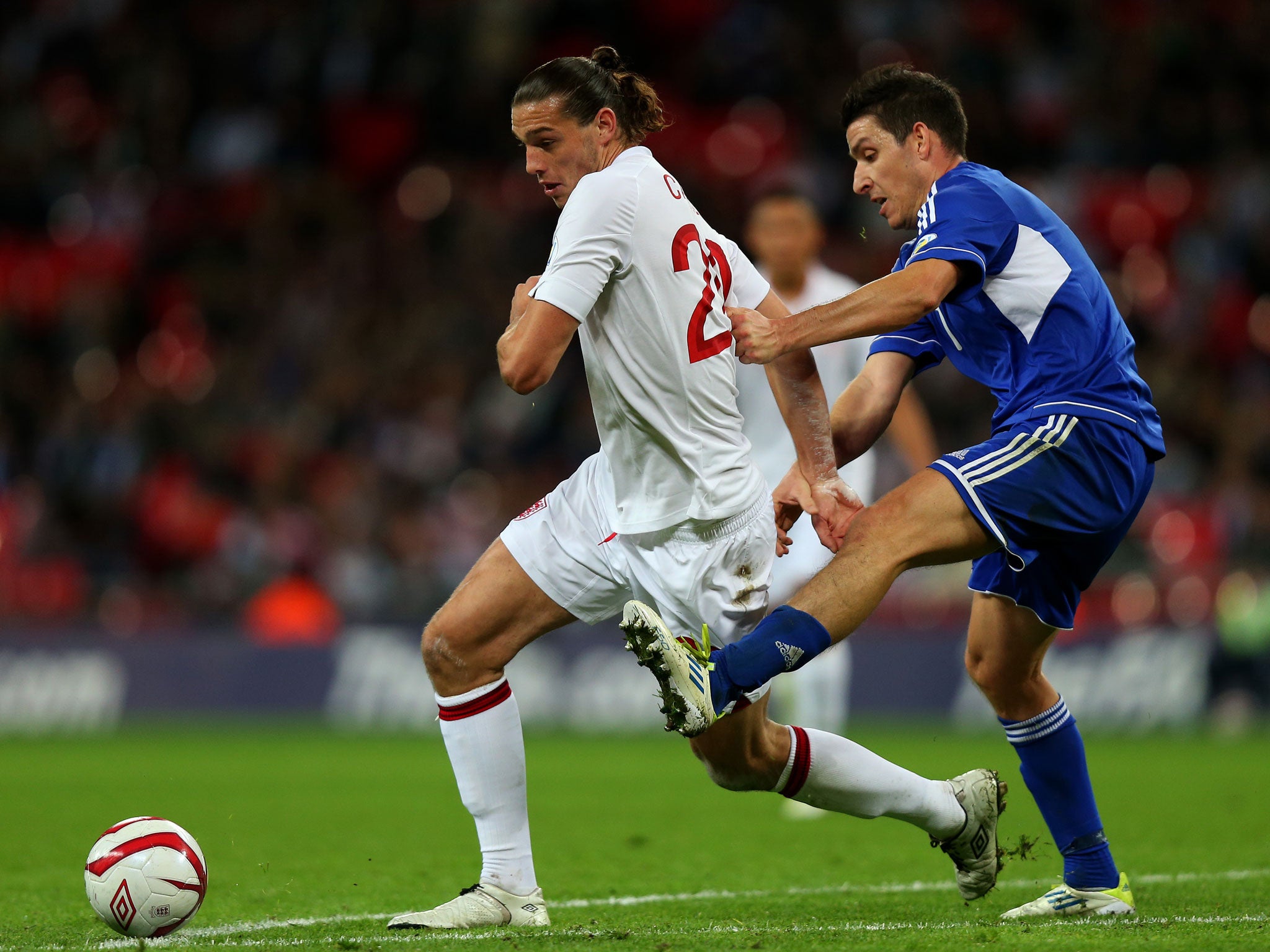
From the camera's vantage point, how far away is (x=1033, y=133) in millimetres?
15875

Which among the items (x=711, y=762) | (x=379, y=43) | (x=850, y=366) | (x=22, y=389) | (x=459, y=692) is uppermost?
(x=379, y=43)

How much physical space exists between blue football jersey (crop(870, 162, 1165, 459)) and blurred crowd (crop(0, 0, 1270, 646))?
8.29 meters

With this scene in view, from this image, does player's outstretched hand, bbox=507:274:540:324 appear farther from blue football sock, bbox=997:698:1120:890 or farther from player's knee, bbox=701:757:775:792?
blue football sock, bbox=997:698:1120:890

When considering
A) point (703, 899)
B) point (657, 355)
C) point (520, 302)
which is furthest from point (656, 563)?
point (703, 899)

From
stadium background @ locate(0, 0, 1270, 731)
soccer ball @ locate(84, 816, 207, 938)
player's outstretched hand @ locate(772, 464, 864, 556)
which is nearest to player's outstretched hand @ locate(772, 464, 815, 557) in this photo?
player's outstretched hand @ locate(772, 464, 864, 556)

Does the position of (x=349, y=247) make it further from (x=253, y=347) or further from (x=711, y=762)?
(x=711, y=762)

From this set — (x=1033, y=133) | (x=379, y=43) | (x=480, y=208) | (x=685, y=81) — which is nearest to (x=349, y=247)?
(x=480, y=208)

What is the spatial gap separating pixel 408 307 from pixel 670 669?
1257cm

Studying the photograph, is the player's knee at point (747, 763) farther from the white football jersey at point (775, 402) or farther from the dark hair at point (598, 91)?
the white football jersey at point (775, 402)

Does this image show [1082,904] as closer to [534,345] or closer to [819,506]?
[819,506]

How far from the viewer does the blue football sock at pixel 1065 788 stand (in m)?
4.79

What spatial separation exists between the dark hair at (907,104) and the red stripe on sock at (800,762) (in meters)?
1.73

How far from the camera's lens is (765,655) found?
13.4ft

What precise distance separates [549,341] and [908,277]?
36.6 inches
